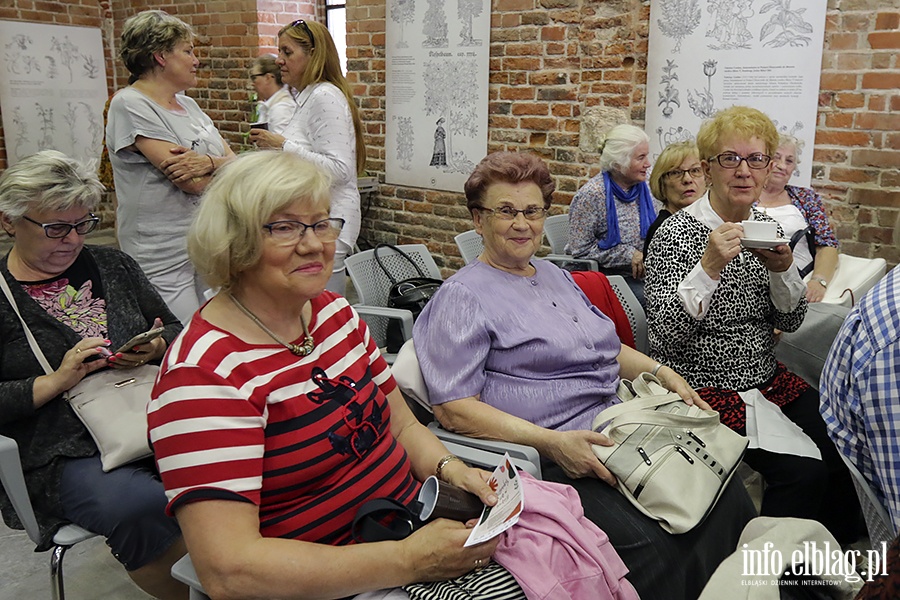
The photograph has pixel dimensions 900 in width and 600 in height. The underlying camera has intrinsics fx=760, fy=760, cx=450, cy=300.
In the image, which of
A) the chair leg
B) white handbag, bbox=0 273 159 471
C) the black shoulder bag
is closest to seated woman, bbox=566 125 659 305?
the black shoulder bag

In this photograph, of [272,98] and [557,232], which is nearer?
[557,232]

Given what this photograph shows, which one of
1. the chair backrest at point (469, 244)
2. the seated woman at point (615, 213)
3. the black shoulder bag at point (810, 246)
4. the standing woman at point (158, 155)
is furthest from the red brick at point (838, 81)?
the standing woman at point (158, 155)

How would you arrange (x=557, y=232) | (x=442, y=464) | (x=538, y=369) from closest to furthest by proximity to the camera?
(x=442, y=464) → (x=538, y=369) → (x=557, y=232)

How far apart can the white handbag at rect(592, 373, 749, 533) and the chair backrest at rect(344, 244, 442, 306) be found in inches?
59.5

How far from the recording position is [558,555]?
4.80ft

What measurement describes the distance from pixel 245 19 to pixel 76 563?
5.23 m

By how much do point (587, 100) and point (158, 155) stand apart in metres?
2.84

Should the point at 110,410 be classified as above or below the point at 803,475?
above

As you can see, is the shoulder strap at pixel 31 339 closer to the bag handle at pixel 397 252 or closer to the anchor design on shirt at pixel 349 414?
the anchor design on shirt at pixel 349 414

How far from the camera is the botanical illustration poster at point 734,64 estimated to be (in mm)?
3811

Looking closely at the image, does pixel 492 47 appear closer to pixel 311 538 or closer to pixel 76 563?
pixel 76 563

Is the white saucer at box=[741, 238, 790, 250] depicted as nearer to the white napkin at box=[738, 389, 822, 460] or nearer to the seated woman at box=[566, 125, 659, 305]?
the white napkin at box=[738, 389, 822, 460]

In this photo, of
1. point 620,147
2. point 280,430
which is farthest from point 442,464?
point 620,147

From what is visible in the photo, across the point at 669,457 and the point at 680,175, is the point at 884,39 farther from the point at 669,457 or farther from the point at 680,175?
the point at 669,457
